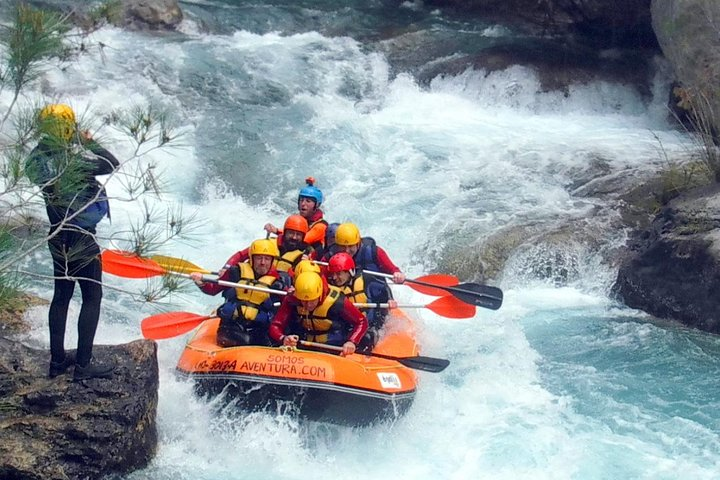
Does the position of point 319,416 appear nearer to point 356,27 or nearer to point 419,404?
point 419,404

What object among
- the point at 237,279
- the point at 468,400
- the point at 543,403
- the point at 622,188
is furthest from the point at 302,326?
the point at 622,188

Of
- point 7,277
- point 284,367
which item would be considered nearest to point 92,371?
point 284,367

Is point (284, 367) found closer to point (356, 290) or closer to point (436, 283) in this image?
point (356, 290)

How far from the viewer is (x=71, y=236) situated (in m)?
4.25

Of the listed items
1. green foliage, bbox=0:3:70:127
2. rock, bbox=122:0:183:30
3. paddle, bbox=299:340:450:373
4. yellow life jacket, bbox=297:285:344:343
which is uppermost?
rock, bbox=122:0:183:30

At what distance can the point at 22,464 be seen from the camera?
4.49 m

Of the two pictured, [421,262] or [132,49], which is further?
[132,49]

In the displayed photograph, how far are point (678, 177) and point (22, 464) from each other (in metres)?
6.19

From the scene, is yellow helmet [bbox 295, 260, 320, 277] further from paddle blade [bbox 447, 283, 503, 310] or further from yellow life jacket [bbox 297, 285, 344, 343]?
paddle blade [bbox 447, 283, 503, 310]

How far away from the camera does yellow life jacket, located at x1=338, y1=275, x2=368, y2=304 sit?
6.17 metres

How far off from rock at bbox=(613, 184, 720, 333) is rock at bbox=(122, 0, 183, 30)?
7849 mm

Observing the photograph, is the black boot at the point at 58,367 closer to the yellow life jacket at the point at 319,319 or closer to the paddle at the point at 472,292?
the yellow life jacket at the point at 319,319

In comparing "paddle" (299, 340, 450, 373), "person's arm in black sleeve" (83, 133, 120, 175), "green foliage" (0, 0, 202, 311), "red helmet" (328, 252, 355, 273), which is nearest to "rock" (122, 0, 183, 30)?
"red helmet" (328, 252, 355, 273)

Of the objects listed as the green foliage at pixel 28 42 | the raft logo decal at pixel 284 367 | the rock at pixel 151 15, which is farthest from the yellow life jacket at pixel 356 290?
the rock at pixel 151 15
